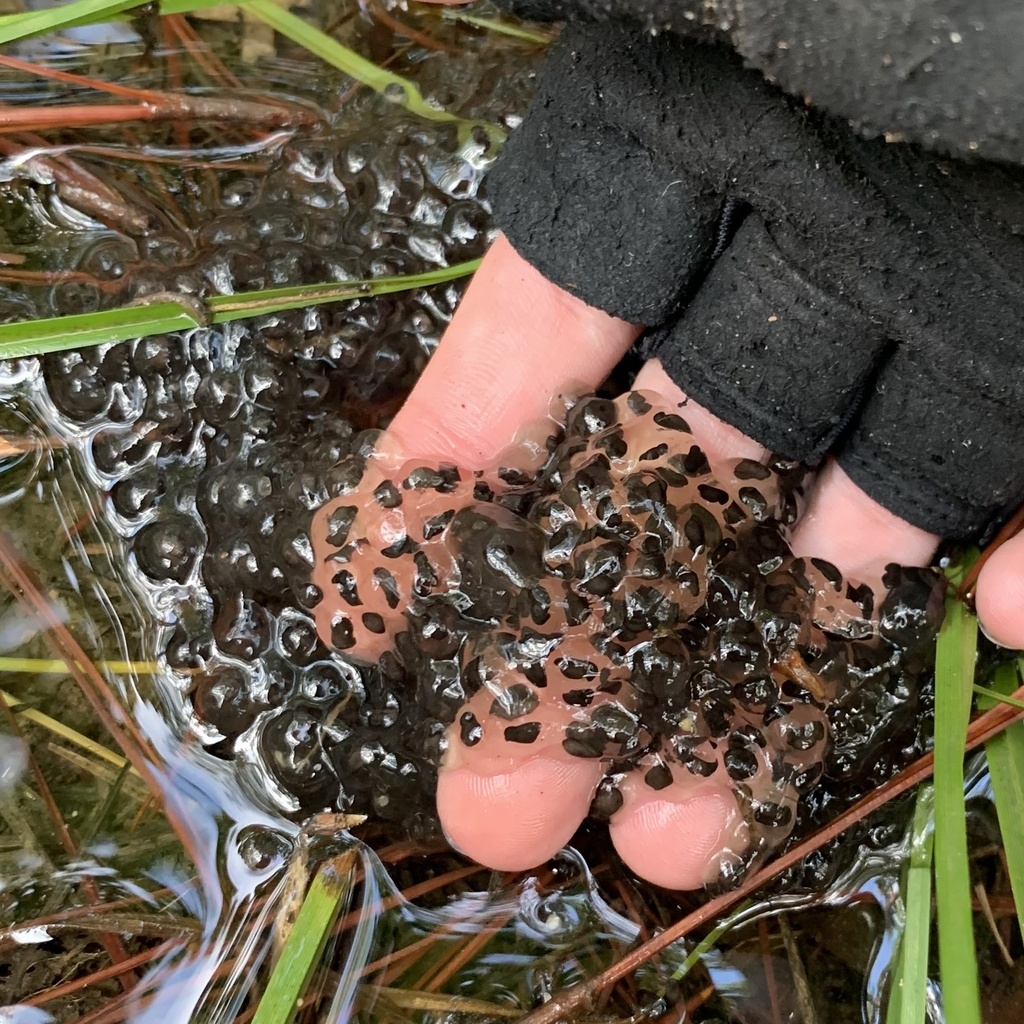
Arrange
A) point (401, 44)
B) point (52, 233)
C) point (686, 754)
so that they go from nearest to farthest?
point (686, 754)
point (52, 233)
point (401, 44)

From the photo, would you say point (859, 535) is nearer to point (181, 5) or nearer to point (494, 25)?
point (494, 25)

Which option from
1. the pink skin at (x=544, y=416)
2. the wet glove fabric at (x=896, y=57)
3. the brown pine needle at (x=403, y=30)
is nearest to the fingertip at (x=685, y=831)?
the pink skin at (x=544, y=416)

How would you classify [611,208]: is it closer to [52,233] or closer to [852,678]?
[852,678]

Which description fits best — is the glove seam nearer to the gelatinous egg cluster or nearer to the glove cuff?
the gelatinous egg cluster

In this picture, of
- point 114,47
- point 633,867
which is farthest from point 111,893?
point 114,47

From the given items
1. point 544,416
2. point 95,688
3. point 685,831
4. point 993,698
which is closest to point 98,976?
point 95,688
